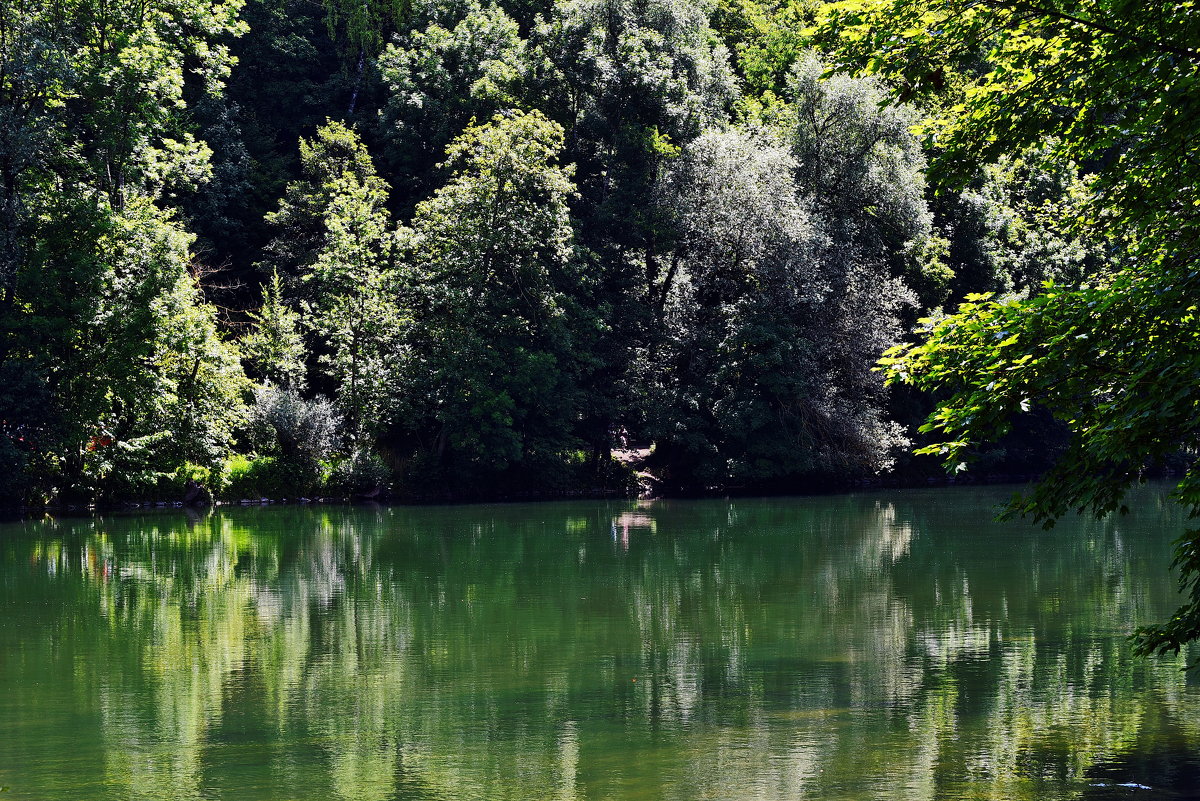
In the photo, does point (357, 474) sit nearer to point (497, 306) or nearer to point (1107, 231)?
point (497, 306)

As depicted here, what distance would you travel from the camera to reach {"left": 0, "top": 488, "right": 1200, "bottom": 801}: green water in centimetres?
873

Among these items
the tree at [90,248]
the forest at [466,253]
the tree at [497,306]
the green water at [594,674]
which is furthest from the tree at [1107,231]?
the tree at [497,306]

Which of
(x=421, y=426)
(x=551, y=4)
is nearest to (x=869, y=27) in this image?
(x=421, y=426)

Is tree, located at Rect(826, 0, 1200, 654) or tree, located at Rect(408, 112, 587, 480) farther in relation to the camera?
tree, located at Rect(408, 112, 587, 480)

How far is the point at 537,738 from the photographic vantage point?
9828mm

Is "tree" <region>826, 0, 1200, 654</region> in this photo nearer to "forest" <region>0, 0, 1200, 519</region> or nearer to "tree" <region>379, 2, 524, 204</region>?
"forest" <region>0, 0, 1200, 519</region>

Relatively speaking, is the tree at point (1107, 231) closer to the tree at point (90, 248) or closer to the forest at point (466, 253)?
the forest at point (466, 253)

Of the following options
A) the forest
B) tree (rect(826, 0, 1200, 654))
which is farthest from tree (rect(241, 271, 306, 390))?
tree (rect(826, 0, 1200, 654))

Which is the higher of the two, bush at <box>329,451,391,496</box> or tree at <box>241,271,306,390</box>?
tree at <box>241,271,306,390</box>

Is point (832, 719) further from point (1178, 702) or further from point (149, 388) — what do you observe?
point (149, 388)

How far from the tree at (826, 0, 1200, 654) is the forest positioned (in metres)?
18.0

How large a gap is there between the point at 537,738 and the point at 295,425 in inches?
1169

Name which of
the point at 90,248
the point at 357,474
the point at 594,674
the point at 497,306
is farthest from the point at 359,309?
the point at 594,674

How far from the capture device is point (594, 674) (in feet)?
40.3
